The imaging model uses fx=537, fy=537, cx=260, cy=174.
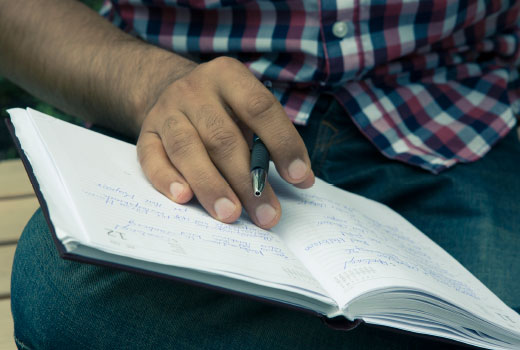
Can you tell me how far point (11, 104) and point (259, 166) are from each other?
2.34 meters

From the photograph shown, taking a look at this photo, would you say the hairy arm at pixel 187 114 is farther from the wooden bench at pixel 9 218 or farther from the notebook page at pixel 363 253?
the wooden bench at pixel 9 218

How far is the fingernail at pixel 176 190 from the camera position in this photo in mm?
747

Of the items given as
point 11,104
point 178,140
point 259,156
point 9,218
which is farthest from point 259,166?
point 11,104

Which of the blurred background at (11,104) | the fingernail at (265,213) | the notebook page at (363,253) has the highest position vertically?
the fingernail at (265,213)

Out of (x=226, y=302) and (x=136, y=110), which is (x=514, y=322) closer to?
(x=226, y=302)

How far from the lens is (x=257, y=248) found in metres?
0.68

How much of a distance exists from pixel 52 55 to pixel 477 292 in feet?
3.14

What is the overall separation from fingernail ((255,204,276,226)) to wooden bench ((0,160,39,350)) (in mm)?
497

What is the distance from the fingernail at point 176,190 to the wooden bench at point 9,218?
42 cm

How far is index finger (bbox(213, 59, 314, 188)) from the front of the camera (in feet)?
2.53

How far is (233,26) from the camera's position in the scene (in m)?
1.13

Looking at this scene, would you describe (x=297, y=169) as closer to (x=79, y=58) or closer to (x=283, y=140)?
(x=283, y=140)

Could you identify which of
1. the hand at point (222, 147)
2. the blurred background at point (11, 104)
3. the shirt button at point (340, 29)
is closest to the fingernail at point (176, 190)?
the hand at point (222, 147)

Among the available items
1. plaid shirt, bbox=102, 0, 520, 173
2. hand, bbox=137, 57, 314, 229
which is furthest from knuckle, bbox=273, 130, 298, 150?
plaid shirt, bbox=102, 0, 520, 173
